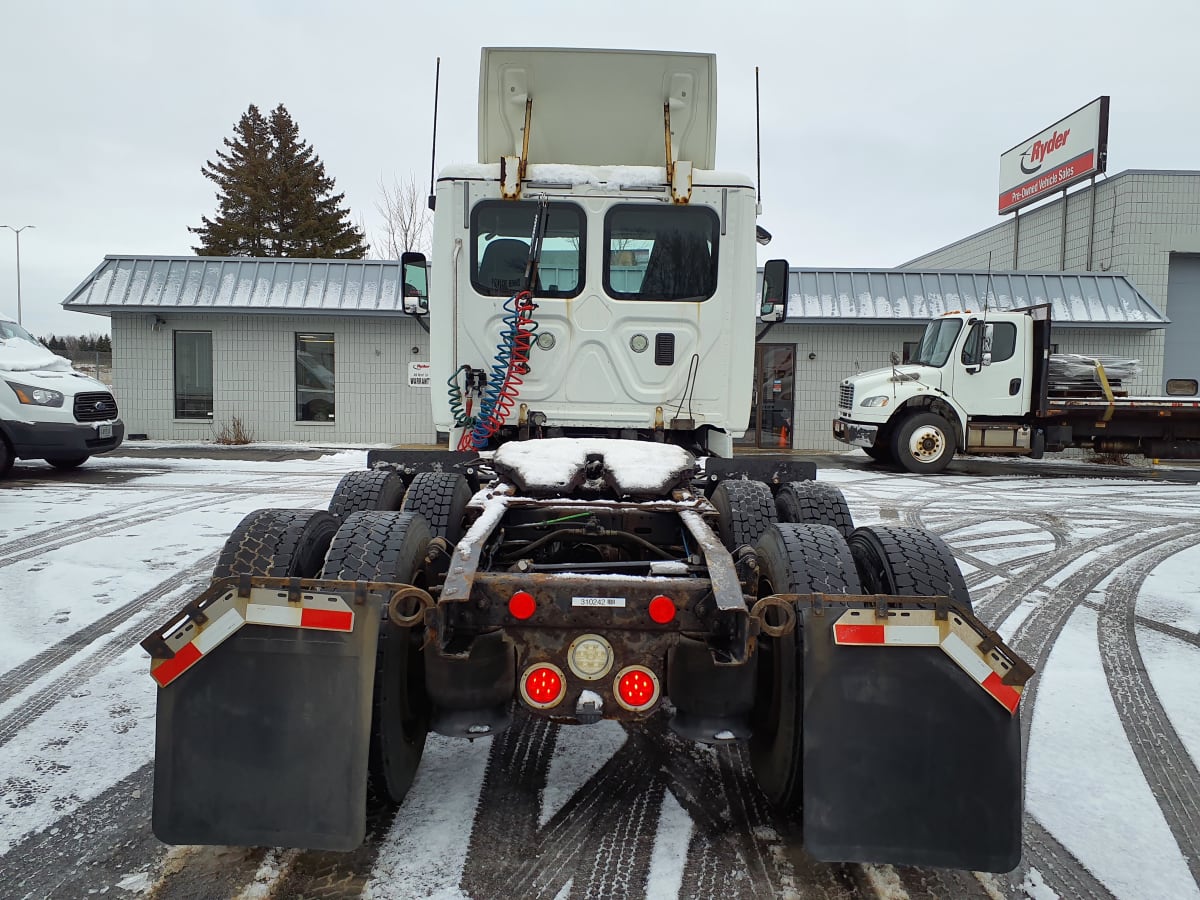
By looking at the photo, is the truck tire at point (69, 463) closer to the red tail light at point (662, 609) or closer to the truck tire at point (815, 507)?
the truck tire at point (815, 507)

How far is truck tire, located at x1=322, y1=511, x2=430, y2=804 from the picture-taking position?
7.92 feet

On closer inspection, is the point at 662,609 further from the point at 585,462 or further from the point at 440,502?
the point at 440,502

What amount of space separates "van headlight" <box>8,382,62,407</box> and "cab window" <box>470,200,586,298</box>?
351 inches

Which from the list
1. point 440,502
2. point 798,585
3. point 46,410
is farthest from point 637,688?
point 46,410

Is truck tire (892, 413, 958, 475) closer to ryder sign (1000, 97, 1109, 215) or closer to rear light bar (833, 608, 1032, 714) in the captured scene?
ryder sign (1000, 97, 1109, 215)

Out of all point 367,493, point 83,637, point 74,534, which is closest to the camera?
point 367,493

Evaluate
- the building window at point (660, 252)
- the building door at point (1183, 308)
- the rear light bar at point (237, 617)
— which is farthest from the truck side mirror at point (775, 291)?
the building door at point (1183, 308)

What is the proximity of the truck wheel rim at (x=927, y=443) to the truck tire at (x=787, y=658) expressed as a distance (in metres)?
12.0

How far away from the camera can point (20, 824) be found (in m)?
2.61

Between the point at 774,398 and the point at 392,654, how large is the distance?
1605cm

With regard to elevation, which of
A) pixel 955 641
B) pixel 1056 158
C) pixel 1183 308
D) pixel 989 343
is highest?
pixel 1056 158

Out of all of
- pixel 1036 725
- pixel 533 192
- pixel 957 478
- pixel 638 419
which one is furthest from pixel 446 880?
pixel 957 478

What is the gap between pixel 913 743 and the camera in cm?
214

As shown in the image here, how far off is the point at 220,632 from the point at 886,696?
183 centimetres
